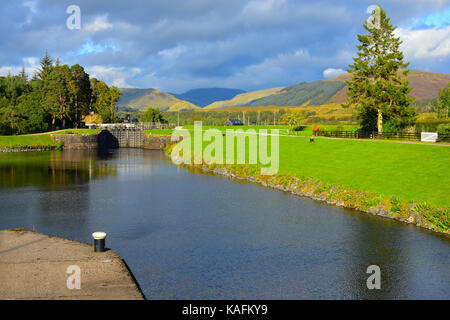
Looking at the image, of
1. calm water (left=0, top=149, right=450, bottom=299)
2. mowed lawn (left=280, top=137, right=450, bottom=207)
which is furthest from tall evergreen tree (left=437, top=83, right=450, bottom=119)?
calm water (left=0, top=149, right=450, bottom=299)

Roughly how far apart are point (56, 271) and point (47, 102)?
11317 centimetres

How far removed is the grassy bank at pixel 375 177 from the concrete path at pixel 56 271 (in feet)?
74.5

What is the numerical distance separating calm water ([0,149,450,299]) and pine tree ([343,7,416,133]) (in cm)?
3869

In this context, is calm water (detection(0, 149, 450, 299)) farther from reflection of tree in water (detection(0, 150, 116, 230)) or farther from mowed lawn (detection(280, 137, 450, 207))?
mowed lawn (detection(280, 137, 450, 207))

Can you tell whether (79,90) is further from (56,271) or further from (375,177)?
(56,271)

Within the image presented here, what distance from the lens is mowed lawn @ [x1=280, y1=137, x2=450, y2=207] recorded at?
120ft

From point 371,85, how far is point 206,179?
123ft

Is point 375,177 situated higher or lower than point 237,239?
higher

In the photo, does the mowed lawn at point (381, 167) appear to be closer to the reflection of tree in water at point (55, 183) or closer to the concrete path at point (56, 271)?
the concrete path at point (56, 271)

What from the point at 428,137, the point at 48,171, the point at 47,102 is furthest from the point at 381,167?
the point at 47,102

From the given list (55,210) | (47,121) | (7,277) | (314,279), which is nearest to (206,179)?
(55,210)

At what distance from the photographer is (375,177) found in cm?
4288

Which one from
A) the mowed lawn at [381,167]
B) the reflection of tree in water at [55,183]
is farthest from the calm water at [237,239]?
the mowed lawn at [381,167]
